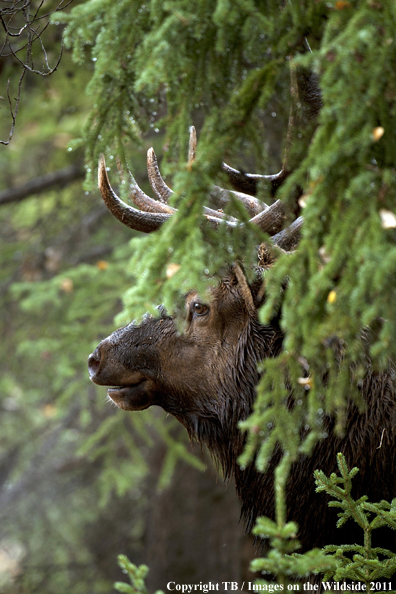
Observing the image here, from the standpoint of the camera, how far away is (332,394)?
1587 millimetres

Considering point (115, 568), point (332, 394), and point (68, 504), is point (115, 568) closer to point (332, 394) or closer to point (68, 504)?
point (68, 504)

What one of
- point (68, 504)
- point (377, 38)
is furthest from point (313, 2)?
point (68, 504)

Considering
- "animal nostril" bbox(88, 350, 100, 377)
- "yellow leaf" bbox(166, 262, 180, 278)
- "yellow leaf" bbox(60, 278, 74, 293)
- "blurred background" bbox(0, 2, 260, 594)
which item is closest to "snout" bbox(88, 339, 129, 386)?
"animal nostril" bbox(88, 350, 100, 377)

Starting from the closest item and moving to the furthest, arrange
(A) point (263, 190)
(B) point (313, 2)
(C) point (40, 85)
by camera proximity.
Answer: (B) point (313, 2)
(A) point (263, 190)
(C) point (40, 85)

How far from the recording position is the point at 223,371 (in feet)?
9.96

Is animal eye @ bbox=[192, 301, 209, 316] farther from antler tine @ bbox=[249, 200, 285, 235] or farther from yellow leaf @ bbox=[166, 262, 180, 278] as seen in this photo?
yellow leaf @ bbox=[166, 262, 180, 278]

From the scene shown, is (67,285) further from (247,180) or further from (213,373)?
(247,180)

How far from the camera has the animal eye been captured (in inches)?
120

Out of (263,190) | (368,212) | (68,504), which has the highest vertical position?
(368,212)

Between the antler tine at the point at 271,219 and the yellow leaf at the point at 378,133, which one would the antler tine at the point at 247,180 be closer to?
the antler tine at the point at 271,219

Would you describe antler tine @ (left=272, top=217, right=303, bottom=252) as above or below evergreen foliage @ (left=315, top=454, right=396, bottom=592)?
above

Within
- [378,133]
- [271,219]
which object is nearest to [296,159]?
[378,133]

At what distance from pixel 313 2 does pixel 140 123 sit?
140 centimetres

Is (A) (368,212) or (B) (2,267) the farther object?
(B) (2,267)
